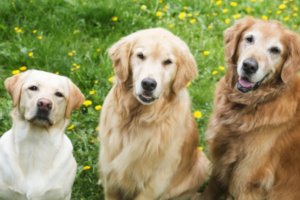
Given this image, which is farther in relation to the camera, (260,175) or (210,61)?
(210,61)

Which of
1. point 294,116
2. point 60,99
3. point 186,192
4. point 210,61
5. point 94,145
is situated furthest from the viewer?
point 210,61

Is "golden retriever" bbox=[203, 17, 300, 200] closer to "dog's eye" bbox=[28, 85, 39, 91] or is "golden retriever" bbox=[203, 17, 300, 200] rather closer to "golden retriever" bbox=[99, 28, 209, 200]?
"golden retriever" bbox=[99, 28, 209, 200]

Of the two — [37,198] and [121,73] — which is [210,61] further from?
[37,198]

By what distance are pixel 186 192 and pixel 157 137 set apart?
0.68 meters

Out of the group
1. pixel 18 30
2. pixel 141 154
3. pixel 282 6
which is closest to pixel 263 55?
pixel 141 154

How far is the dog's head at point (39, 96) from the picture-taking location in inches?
152

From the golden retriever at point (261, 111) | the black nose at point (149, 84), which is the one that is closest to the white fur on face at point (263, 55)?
the golden retriever at point (261, 111)

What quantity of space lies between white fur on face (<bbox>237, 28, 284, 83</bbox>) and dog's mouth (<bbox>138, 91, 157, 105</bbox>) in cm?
66

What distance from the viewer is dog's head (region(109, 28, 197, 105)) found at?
4.06 meters

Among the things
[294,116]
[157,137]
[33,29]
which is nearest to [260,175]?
[294,116]

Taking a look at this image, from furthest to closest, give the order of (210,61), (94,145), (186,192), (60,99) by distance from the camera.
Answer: (210,61)
(94,145)
(186,192)
(60,99)

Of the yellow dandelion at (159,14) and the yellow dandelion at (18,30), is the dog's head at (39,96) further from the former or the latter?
the yellow dandelion at (159,14)

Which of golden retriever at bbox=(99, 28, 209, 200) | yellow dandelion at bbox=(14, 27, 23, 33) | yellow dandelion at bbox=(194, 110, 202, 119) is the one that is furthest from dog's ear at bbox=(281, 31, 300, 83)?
yellow dandelion at bbox=(14, 27, 23, 33)

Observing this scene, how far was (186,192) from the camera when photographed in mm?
4777
